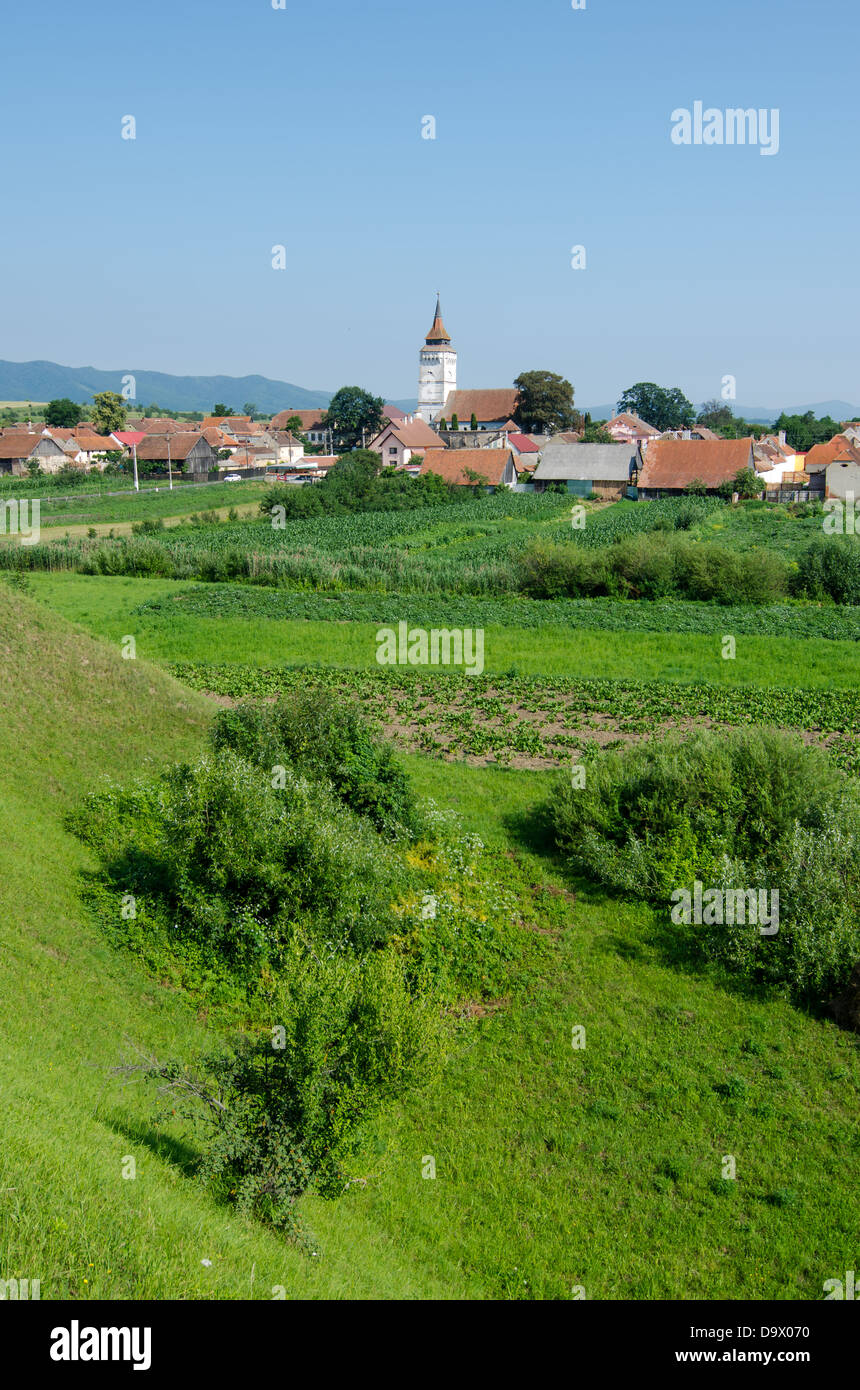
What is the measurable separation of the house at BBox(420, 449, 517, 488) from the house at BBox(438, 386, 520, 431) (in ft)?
130

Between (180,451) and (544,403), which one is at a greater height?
(544,403)

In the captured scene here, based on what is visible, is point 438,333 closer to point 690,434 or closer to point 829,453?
point 690,434

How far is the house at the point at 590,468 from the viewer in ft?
285

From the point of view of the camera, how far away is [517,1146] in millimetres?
10625

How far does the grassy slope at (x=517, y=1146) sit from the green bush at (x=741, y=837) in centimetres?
69

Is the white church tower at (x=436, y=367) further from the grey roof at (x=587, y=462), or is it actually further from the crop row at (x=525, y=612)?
the crop row at (x=525, y=612)

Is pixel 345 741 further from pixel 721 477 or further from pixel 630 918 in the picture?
pixel 721 477

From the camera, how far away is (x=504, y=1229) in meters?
9.50

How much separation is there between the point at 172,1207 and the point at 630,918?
29.5ft

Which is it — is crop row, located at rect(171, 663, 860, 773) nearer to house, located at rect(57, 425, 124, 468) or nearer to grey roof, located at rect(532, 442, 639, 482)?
grey roof, located at rect(532, 442, 639, 482)

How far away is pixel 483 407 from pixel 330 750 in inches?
4895

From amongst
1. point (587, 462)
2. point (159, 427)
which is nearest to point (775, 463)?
point (587, 462)

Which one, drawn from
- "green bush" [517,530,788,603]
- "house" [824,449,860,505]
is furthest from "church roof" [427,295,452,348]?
"green bush" [517,530,788,603]

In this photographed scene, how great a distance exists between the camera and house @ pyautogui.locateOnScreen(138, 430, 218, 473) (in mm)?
97744
